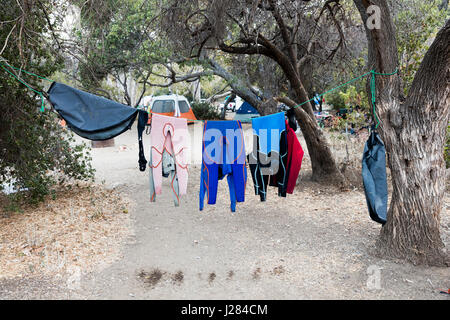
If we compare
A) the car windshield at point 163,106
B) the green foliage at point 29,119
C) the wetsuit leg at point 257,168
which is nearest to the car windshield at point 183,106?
the car windshield at point 163,106

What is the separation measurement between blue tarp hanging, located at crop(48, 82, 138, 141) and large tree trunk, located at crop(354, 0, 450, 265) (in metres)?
3.04

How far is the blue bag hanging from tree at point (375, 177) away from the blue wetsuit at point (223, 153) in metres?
1.44

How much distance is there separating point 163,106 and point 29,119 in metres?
10.9

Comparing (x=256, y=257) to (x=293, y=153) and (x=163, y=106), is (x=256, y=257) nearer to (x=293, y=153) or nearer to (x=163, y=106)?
(x=293, y=153)

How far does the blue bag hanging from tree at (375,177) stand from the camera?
4.32 meters

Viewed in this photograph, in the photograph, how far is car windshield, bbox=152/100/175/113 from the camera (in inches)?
663

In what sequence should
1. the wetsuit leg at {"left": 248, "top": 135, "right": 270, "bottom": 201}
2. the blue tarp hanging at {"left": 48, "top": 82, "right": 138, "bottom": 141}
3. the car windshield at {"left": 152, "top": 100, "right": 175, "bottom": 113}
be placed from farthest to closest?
the car windshield at {"left": 152, "top": 100, "right": 175, "bottom": 113}
the wetsuit leg at {"left": 248, "top": 135, "right": 270, "bottom": 201}
the blue tarp hanging at {"left": 48, "top": 82, "right": 138, "bottom": 141}

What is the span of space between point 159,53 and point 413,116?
638 cm

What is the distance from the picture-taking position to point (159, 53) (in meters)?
9.42

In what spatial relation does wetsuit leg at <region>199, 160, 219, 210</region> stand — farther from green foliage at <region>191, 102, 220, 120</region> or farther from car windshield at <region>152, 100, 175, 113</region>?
green foliage at <region>191, 102, 220, 120</region>

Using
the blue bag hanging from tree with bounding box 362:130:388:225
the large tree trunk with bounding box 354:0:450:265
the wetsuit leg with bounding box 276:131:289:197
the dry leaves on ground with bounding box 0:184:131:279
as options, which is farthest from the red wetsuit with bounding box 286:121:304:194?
the dry leaves on ground with bounding box 0:184:131:279

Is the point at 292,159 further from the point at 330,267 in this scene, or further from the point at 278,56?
the point at 278,56

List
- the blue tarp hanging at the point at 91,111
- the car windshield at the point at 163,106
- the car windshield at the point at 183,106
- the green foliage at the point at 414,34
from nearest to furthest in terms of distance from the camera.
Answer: the blue tarp hanging at the point at 91,111
the green foliage at the point at 414,34
the car windshield at the point at 163,106
the car windshield at the point at 183,106

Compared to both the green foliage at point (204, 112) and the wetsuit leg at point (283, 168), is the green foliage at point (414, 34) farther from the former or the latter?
the green foliage at point (204, 112)
